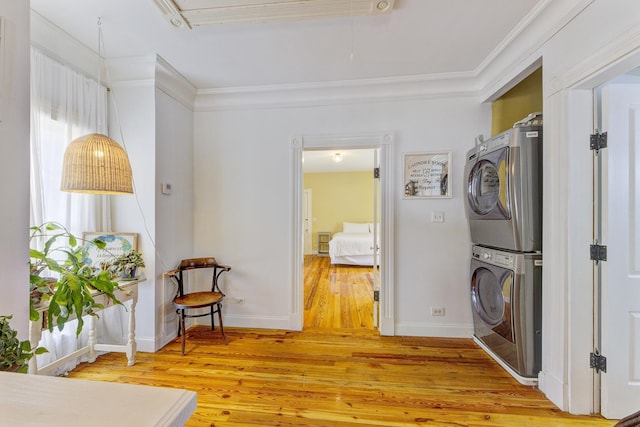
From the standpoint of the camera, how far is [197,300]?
95.7 inches

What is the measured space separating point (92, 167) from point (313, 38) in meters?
1.79

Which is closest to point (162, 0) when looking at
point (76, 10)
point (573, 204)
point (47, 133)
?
point (76, 10)

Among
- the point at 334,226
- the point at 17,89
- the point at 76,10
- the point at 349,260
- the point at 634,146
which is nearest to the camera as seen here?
the point at 17,89

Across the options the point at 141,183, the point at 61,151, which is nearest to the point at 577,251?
the point at 141,183

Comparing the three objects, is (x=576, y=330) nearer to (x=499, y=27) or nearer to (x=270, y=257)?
(x=499, y=27)

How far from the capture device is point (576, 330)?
163 cm

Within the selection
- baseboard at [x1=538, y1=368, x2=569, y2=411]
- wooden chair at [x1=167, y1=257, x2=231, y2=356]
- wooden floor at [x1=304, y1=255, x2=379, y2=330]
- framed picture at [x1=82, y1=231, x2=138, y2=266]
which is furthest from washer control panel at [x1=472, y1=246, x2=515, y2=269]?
framed picture at [x1=82, y1=231, x2=138, y2=266]

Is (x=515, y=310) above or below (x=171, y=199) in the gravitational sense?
below

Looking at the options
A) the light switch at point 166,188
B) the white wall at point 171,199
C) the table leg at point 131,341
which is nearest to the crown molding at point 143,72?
the white wall at point 171,199

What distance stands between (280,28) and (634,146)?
2.38 metres

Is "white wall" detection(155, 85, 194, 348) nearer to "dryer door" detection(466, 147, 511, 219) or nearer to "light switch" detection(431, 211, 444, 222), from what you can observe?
"light switch" detection(431, 211, 444, 222)

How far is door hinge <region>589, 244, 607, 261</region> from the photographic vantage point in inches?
61.9

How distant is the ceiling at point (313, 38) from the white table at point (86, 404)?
2.02m

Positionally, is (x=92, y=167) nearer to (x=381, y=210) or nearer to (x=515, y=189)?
(x=381, y=210)
